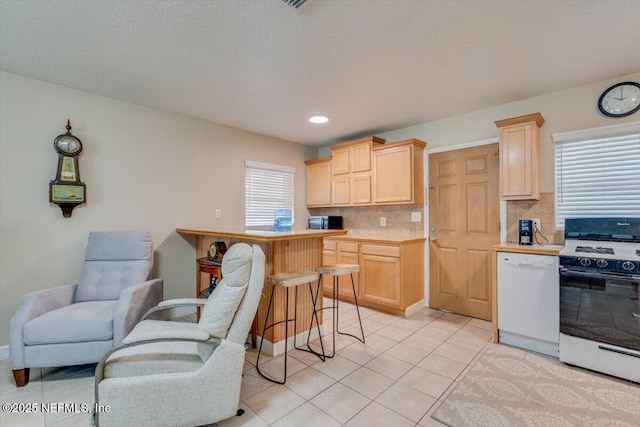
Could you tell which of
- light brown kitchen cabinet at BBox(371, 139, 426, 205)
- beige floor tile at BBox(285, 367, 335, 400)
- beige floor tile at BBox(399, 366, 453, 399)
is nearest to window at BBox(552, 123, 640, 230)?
light brown kitchen cabinet at BBox(371, 139, 426, 205)

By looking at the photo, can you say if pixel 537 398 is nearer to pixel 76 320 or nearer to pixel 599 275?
pixel 599 275

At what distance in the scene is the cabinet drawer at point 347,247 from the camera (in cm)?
402

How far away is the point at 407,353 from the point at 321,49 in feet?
8.83

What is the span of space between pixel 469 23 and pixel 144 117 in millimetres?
3353

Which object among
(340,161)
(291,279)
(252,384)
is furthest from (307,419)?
(340,161)

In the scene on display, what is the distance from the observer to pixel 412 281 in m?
3.73

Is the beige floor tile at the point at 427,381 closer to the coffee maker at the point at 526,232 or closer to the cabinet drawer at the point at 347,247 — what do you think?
the coffee maker at the point at 526,232

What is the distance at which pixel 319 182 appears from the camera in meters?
4.95

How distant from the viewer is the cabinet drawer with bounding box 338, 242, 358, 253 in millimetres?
4023

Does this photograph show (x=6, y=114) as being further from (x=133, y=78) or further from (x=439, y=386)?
(x=439, y=386)

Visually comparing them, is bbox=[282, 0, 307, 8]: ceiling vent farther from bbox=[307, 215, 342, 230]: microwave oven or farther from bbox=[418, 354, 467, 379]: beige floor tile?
bbox=[307, 215, 342, 230]: microwave oven

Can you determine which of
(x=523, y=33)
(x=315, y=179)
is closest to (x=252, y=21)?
(x=523, y=33)

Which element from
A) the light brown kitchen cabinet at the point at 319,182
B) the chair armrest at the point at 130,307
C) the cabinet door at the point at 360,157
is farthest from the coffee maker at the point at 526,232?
the chair armrest at the point at 130,307

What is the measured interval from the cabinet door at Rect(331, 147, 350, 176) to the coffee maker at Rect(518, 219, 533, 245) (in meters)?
2.38
